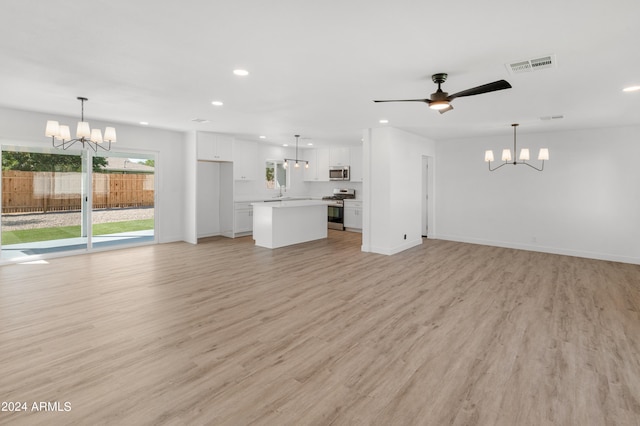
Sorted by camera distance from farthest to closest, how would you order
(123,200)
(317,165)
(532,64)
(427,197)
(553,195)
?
(317,165) → (427,197) → (123,200) → (553,195) → (532,64)

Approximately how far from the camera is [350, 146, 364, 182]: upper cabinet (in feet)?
31.9

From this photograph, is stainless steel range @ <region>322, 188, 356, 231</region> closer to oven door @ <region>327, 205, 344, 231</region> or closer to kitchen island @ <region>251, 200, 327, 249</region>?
oven door @ <region>327, 205, 344, 231</region>

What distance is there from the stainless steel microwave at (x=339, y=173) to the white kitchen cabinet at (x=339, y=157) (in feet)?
0.42

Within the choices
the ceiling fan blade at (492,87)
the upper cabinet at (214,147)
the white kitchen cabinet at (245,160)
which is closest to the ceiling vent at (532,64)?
the ceiling fan blade at (492,87)

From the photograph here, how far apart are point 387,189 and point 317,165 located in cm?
445

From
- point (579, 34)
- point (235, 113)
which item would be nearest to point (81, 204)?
point (235, 113)

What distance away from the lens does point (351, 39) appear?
263 centimetres

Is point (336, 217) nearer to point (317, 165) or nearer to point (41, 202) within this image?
point (317, 165)

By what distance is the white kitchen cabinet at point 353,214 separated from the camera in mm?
9492

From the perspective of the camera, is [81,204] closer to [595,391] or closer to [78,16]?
[78,16]

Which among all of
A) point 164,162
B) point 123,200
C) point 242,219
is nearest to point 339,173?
point 242,219

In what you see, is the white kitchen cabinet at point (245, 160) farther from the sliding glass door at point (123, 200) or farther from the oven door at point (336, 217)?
the oven door at point (336, 217)

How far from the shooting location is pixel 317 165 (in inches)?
418

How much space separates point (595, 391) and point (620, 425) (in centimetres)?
35
